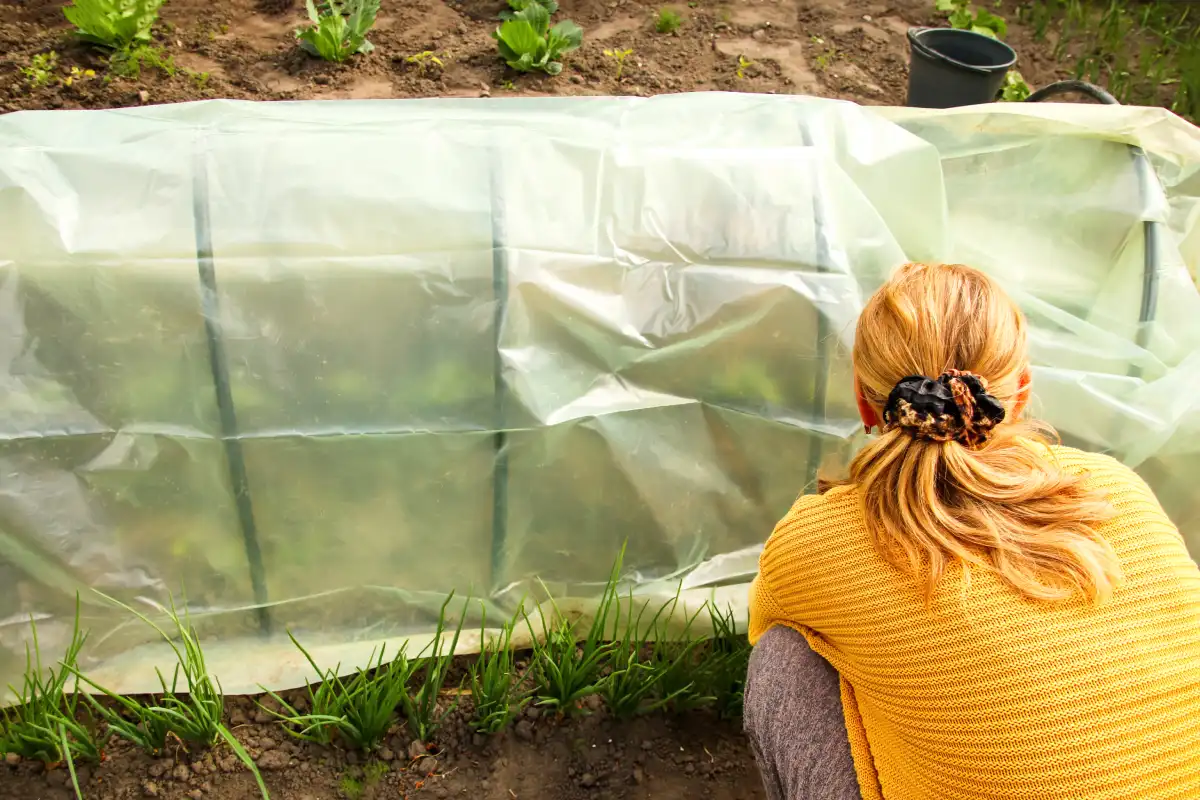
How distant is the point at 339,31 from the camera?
3412 millimetres

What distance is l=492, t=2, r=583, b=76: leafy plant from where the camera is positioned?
344cm

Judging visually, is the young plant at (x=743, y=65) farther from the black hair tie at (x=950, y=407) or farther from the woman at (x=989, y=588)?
the black hair tie at (x=950, y=407)

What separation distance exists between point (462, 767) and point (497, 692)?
0.59 feet

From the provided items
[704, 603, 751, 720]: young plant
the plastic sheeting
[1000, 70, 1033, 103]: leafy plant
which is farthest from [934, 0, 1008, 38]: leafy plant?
[704, 603, 751, 720]: young plant

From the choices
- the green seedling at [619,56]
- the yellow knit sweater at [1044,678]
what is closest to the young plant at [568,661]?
the yellow knit sweater at [1044,678]

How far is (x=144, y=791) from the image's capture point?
1.79 m

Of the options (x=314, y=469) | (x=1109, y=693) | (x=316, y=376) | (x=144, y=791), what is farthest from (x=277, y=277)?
(x=1109, y=693)

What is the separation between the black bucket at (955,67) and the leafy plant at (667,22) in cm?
111

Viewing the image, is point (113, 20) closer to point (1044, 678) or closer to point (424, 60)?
point (424, 60)

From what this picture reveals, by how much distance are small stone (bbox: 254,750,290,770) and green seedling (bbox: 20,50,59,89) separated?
2.58 metres

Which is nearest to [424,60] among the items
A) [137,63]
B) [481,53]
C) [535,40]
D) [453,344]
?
[481,53]

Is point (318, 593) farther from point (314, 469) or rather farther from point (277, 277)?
point (277, 277)

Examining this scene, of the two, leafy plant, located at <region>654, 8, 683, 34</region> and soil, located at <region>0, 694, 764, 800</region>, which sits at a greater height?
leafy plant, located at <region>654, 8, 683, 34</region>

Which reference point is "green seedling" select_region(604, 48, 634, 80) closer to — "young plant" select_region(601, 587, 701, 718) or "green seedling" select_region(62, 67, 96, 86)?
"green seedling" select_region(62, 67, 96, 86)
